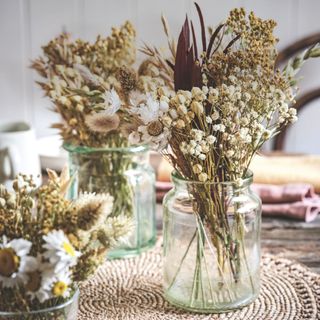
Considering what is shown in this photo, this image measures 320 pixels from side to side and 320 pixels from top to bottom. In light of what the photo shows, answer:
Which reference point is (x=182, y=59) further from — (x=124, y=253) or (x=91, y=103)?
(x=124, y=253)

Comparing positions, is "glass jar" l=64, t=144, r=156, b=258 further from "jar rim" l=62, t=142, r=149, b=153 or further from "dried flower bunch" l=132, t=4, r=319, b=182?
"dried flower bunch" l=132, t=4, r=319, b=182

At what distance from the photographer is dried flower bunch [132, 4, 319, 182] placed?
3.01ft

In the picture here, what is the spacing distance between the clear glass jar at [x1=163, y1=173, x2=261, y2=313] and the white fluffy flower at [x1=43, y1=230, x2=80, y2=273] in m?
0.28

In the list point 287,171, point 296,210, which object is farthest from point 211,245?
point 287,171

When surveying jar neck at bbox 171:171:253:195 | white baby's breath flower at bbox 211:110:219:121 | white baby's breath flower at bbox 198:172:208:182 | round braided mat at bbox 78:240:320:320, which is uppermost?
white baby's breath flower at bbox 211:110:219:121

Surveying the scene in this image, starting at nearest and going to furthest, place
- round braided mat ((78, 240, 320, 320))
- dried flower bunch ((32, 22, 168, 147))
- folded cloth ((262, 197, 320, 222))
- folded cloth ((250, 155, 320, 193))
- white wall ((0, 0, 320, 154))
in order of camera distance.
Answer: round braided mat ((78, 240, 320, 320))
dried flower bunch ((32, 22, 168, 147))
folded cloth ((262, 197, 320, 222))
folded cloth ((250, 155, 320, 193))
white wall ((0, 0, 320, 154))

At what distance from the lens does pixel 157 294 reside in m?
1.11

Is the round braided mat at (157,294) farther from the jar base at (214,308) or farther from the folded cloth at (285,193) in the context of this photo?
the folded cloth at (285,193)

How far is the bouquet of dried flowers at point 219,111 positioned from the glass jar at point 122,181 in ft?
0.80

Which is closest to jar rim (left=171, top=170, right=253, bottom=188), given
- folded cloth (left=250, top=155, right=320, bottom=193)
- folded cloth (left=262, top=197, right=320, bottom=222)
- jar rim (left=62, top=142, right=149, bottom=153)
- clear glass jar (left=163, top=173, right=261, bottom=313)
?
clear glass jar (left=163, top=173, right=261, bottom=313)

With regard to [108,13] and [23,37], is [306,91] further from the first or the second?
[23,37]

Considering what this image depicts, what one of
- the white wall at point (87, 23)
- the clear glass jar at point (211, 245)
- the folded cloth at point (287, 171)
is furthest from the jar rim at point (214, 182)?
the white wall at point (87, 23)

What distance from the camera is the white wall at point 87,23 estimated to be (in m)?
2.18

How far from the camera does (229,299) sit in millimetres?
1038
